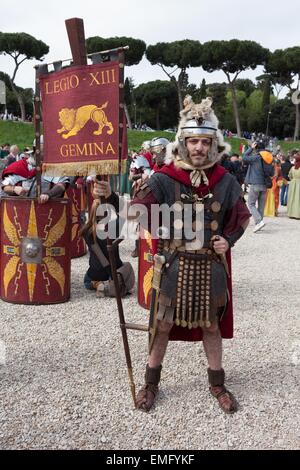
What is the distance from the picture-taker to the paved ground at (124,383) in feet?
8.15

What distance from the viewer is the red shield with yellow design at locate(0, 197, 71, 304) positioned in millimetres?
4434

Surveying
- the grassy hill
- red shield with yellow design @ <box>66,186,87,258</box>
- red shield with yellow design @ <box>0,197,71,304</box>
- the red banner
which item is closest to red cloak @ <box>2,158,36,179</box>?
red shield with yellow design @ <box>0,197,71,304</box>

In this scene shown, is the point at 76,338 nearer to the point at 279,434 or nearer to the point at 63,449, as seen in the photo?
the point at 63,449

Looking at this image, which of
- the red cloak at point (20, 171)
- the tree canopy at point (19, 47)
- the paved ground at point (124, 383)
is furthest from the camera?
the tree canopy at point (19, 47)

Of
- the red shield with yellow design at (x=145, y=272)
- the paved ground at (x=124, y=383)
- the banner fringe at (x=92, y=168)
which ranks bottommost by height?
the paved ground at (x=124, y=383)

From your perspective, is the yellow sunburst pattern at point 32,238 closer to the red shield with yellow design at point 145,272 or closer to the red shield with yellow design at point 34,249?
the red shield with yellow design at point 34,249

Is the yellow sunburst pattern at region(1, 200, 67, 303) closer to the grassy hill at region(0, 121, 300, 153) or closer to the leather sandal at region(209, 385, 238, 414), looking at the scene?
the leather sandal at region(209, 385, 238, 414)

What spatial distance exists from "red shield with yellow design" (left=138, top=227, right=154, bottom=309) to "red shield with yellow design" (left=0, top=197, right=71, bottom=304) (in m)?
0.69

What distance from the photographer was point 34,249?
4.45m

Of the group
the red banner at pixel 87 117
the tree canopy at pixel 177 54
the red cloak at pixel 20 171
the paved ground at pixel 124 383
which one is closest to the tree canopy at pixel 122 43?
the tree canopy at pixel 177 54

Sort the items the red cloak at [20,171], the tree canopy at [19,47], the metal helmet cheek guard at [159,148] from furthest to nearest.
Result: 1. the tree canopy at [19,47]
2. the metal helmet cheek guard at [159,148]
3. the red cloak at [20,171]

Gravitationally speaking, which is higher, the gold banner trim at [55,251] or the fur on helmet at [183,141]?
the fur on helmet at [183,141]

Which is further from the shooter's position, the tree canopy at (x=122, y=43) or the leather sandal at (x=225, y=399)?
the tree canopy at (x=122, y=43)

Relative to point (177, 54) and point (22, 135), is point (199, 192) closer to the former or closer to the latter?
point (22, 135)
